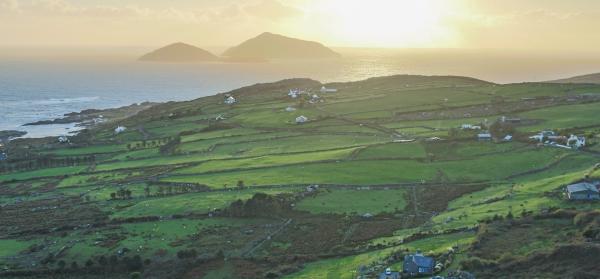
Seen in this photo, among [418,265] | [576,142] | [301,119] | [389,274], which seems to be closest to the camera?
[418,265]

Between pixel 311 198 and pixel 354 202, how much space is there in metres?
4.96

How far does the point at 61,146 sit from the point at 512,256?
330 feet

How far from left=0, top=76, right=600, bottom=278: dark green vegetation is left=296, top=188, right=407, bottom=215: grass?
0.70 ft

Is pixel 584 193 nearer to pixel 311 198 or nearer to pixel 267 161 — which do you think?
pixel 311 198

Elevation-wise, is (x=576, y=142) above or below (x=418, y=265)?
above

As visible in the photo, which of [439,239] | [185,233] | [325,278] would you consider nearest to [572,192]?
[439,239]

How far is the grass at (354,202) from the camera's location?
54750 millimetres

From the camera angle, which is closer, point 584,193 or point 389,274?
point 389,274

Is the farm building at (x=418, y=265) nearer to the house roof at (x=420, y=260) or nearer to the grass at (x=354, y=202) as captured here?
the house roof at (x=420, y=260)

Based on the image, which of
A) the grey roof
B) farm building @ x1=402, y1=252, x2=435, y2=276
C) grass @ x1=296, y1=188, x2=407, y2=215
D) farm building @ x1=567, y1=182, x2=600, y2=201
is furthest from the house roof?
the grey roof

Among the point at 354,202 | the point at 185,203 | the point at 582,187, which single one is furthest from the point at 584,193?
the point at 185,203

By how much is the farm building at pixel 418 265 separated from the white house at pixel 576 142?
1713 inches

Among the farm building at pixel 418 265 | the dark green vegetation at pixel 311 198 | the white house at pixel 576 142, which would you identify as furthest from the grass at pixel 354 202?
the white house at pixel 576 142

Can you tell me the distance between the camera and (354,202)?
56844 millimetres
